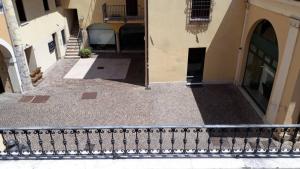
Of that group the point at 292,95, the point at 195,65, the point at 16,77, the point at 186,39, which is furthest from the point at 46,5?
the point at 292,95

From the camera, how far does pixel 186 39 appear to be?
13594 millimetres

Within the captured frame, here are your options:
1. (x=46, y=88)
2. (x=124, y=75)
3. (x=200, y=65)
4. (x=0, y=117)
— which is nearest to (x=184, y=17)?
(x=200, y=65)

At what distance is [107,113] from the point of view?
11859mm

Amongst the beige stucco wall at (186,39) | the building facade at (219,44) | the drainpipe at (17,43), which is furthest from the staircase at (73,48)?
the beige stucco wall at (186,39)

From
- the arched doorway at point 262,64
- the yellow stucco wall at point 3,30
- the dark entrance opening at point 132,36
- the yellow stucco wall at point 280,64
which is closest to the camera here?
the yellow stucco wall at point 280,64

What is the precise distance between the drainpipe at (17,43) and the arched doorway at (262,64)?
12.5m

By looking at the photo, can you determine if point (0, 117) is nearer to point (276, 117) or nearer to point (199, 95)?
point (199, 95)

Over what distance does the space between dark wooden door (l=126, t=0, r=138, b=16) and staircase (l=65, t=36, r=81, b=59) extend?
487 centimetres

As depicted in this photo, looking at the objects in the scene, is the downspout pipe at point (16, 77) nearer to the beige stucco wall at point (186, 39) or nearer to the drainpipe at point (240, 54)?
the beige stucco wall at point (186, 39)

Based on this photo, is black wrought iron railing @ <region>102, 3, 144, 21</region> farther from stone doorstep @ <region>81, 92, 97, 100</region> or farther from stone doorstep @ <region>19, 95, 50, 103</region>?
stone doorstep @ <region>19, 95, 50, 103</region>

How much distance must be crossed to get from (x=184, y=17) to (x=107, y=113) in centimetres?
639

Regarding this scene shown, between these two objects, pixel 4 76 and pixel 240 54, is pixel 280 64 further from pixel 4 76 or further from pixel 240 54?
pixel 4 76

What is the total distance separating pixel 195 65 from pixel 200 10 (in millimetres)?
3208

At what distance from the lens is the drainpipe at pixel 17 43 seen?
12.5 metres
